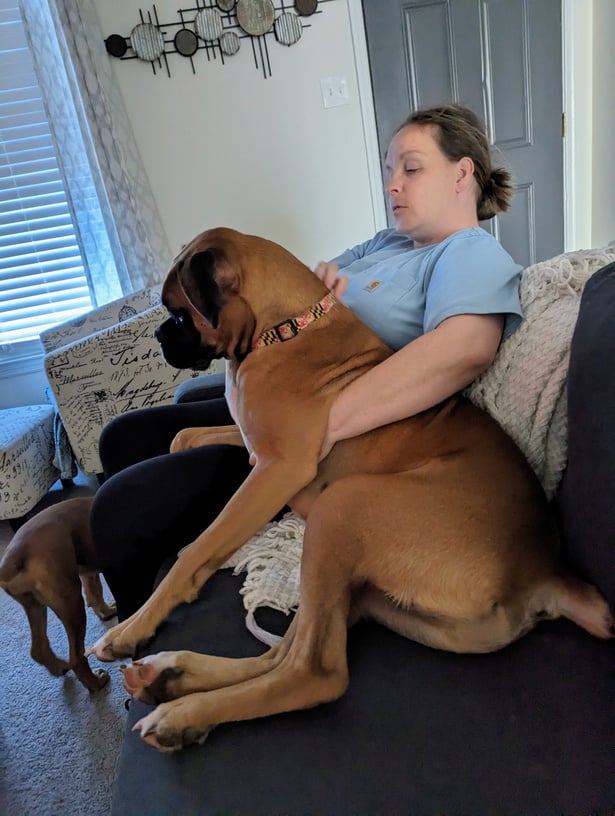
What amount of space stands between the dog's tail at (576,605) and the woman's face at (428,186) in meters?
0.86

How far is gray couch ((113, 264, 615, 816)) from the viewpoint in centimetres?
68

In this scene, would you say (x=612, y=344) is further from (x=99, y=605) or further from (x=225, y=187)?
(x=225, y=187)

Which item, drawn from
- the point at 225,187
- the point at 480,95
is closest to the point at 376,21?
the point at 480,95

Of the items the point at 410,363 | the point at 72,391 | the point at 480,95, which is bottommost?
the point at 72,391

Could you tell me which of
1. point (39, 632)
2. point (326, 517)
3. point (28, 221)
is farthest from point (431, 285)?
point (28, 221)

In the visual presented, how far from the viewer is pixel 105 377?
2.74 m

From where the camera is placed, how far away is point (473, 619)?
86 cm

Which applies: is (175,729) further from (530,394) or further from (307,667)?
(530,394)

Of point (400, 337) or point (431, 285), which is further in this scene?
point (400, 337)

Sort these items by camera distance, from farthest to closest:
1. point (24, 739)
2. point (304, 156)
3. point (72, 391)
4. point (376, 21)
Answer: point (304, 156) → point (376, 21) → point (72, 391) → point (24, 739)

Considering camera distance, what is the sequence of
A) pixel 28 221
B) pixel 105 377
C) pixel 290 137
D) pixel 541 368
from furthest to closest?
pixel 28 221
pixel 290 137
pixel 105 377
pixel 541 368

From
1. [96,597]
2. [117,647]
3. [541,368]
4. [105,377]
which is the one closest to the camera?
[117,647]

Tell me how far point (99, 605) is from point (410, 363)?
1.40m

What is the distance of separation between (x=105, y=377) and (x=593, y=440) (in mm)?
2337
